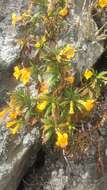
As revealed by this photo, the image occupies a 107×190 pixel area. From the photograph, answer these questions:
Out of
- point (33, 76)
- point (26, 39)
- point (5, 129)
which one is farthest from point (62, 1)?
point (5, 129)

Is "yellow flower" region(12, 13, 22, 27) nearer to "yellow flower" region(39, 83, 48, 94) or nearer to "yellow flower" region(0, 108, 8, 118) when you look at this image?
"yellow flower" region(39, 83, 48, 94)

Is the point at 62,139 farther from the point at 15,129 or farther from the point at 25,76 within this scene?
the point at 25,76

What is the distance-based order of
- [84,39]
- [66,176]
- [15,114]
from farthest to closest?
[84,39]
[66,176]
[15,114]

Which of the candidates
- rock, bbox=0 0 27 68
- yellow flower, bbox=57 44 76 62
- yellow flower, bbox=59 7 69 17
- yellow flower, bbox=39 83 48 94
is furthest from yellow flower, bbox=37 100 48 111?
yellow flower, bbox=59 7 69 17

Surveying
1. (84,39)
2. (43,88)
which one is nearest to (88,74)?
(43,88)

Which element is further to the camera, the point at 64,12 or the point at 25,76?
the point at 64,12

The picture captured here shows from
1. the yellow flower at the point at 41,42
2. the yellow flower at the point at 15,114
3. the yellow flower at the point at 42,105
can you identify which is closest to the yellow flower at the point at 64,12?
the yellow flower at the point at 41,42
